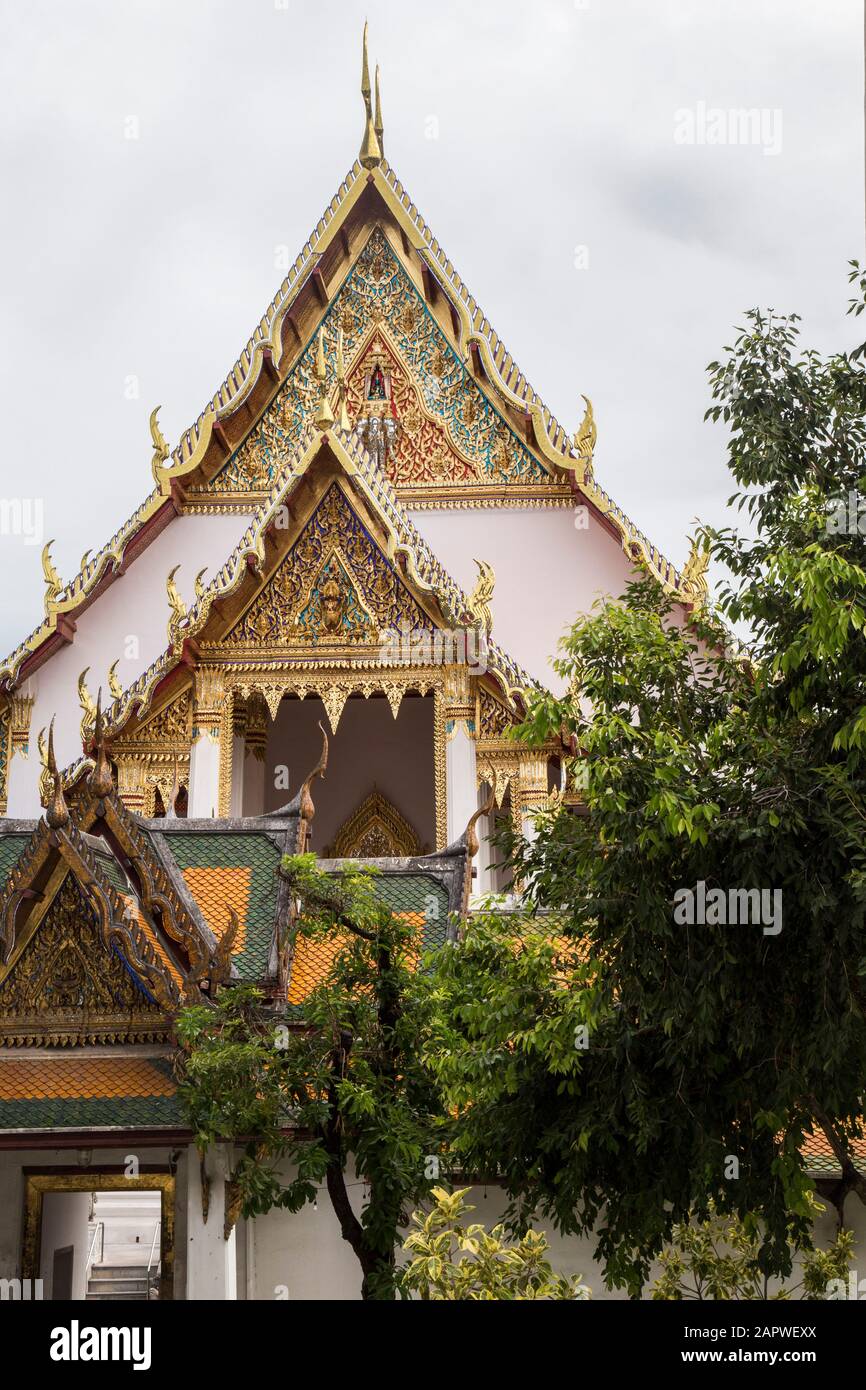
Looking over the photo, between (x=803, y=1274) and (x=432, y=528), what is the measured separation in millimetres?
8737

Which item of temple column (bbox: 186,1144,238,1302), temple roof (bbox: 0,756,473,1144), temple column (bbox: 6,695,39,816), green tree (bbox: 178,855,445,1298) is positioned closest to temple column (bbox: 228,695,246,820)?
temple column (bbox: 6,695,39,816)

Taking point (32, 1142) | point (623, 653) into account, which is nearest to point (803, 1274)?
point (623, 653)

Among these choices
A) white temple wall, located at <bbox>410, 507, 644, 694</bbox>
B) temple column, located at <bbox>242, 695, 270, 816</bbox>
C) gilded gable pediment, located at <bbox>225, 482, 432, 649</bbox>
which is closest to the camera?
gilded gable pediment, located at <bbox>225, 482, 432, 649</bbox>

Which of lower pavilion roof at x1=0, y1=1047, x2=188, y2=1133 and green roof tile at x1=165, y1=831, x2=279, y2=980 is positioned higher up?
green roof tile at x1=165, y1=831, x2=279, y2=980

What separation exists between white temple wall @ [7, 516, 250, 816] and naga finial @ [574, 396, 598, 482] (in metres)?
2.77

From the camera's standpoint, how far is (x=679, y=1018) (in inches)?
205

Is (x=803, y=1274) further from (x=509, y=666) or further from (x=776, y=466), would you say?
(x=509, y=666)

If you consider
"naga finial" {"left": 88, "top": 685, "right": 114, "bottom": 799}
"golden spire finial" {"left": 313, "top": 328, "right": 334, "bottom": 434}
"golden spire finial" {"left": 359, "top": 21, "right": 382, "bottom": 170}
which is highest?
"golden spire finial" {"left": 359, "top": 21, "right": 382, "bottom": 170}

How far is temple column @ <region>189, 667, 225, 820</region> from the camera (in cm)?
1170

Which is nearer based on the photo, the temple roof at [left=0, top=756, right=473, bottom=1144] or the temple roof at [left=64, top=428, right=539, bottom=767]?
the temple roof at [left=0, top=756, right=473, bottom=1144]

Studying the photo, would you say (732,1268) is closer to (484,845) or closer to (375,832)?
(484,845)

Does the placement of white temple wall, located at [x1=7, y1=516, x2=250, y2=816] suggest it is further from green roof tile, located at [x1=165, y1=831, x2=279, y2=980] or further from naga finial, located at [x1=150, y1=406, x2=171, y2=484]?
green roof tile, located at [x1=165, y1=831, x2=279, y2=980]

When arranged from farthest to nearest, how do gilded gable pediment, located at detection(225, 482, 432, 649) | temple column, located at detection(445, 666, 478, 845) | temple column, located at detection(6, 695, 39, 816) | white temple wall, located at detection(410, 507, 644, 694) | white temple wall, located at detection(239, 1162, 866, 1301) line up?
white temple wall, located at detection(410, 507, 644, 694) < temple column, located at detection(6, 695, 39, 816) < gilded gable pediment, located at detection(225, 482, 432, 649) < temple column, located at detection(445, 666, 478, 845) < white temple wall, located at detection(239, 1162, 866, 1301)

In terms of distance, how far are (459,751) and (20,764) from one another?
3.73 meters
